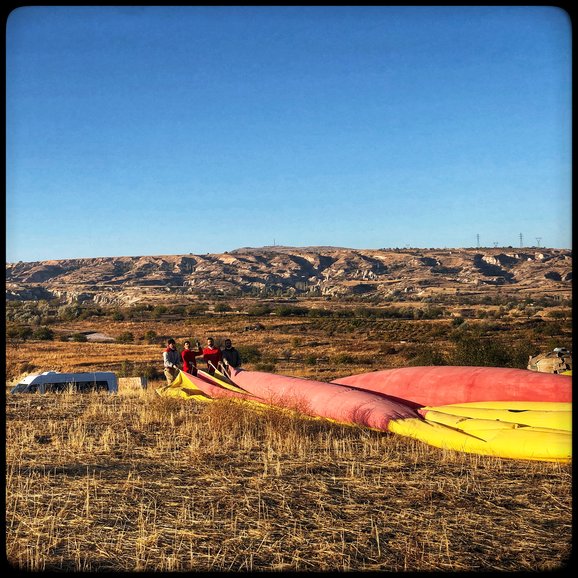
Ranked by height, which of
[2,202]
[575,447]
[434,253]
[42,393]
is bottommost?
[42,393]

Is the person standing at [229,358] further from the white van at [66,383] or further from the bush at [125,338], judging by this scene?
the bush at [125,338]

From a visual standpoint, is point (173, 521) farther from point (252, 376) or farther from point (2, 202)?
point (252, 376)

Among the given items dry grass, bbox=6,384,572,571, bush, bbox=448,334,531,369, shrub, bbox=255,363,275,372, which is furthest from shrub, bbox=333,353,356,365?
dry grass, bbox=6,384,572,571

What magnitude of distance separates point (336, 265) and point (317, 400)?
124791 millimetres

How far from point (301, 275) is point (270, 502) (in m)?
123

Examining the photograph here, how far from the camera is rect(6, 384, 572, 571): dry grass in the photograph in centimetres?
452

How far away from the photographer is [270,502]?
5746 millimetres

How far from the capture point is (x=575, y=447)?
3.90m

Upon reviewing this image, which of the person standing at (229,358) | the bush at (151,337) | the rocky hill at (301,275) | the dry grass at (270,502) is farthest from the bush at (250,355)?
the rocky hill at (301,275)

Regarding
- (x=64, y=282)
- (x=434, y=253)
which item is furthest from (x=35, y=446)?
(x=434, y=253)

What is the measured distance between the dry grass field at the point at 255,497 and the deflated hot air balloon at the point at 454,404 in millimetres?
213

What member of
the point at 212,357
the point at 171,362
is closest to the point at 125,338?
the point at 171,362

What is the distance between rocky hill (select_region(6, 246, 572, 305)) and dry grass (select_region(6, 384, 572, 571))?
76680 millimetres

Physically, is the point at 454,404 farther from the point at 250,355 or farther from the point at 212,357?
the point at 250,355
